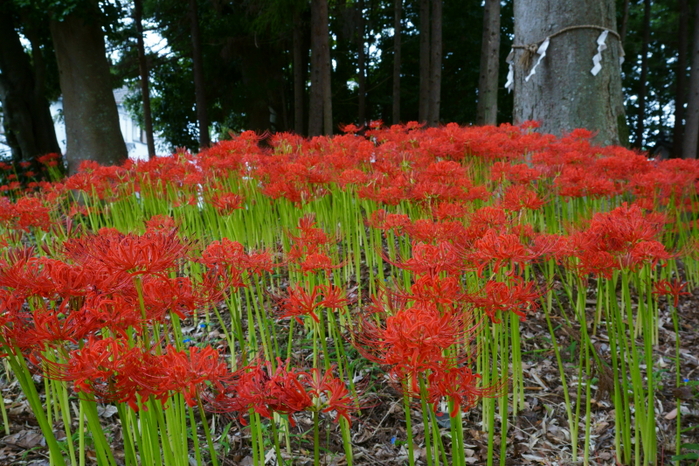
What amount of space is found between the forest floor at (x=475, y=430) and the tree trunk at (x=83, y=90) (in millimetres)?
6392

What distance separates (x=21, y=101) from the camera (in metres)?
10.2

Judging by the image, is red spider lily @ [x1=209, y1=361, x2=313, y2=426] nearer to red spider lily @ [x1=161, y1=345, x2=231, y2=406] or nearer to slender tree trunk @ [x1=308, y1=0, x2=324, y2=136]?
red spider lily @ [x1=161, y1=345, x2=231, y2=406]

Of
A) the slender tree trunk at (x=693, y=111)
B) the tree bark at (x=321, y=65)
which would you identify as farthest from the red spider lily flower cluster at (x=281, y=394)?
the slender tree trunk at (x=693, y=111)

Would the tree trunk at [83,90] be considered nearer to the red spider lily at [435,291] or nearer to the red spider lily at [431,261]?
the red spider lily at [431,261]

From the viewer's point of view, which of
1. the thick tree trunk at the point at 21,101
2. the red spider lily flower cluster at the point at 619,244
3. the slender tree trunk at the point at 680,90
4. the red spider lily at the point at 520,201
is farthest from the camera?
the slender tree trunk at the point at 680,90

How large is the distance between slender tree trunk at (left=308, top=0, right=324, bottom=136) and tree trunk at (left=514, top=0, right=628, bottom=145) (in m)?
3.61

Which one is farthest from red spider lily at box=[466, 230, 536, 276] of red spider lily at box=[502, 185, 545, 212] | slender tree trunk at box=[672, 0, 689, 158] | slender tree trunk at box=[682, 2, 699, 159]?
slender tree trunk at box=[672, 0, 689, 158]

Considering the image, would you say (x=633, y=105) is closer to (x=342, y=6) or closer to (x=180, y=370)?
(x=342, y=6)

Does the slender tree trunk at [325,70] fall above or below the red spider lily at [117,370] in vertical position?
above

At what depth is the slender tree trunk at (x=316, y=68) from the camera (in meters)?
8.55

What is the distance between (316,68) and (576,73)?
4.50 meters

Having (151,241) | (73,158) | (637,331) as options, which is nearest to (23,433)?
(151,241)

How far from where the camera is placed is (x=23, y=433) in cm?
237

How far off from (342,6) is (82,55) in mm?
6920
